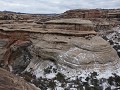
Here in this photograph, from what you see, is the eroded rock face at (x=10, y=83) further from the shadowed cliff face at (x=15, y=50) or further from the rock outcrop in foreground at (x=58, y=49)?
the shadowed cliff face at (x=15, y=50)

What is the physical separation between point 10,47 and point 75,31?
19.9 ft

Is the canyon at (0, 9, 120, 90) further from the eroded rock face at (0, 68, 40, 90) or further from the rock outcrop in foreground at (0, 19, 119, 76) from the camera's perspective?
the eroded rock face at (0, 68, 40, 90)

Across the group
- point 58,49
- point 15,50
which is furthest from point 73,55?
point 15,50

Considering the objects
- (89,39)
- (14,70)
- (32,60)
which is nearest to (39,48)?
(32,60)

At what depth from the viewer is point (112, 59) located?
22.5 metres

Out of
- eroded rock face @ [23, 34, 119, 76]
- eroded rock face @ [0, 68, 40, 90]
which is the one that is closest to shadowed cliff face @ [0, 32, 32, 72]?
eroded rock face @ [23, 34, 119, 76]

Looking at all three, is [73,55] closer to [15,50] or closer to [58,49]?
[58,49]

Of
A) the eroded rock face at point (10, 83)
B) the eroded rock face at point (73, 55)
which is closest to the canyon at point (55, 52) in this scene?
the eroded rock face at point (73, 55)

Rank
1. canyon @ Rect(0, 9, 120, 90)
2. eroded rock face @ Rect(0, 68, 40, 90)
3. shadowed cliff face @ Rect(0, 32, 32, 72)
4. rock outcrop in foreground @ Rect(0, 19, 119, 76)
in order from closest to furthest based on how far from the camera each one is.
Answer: eroded rock face @ Rect(0, 68, 40, 90) → canyon @ Rect(0, 9, 120, 90) → rock outcrop in foreground @ Rect(0, 19, 119, 76) → shadowed cliff face @ Rect(0, 32, 32, 72)

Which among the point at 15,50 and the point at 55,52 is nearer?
the point at 55,52

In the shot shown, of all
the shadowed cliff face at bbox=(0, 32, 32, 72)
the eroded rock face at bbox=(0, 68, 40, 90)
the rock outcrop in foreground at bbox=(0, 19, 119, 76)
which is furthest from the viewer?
the shadowed cliff face at bbox=(0, 32, 32, 72)

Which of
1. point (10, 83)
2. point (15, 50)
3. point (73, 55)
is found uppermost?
point (10, 83)

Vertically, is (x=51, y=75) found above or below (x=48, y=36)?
below

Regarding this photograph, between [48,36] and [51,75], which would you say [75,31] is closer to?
[48,36]
